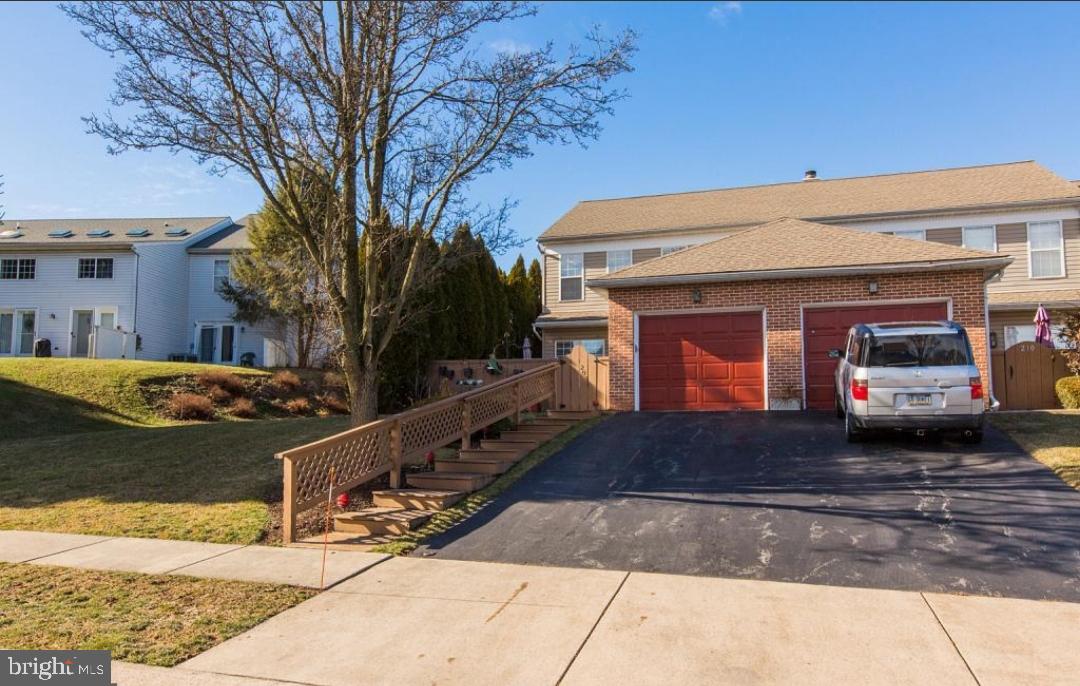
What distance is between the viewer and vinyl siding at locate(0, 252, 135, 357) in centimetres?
2872

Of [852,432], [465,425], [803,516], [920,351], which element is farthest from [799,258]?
[803,516]

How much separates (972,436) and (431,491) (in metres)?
8.44

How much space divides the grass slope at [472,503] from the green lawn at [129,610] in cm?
157

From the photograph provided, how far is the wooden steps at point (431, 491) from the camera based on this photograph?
25.9 ft

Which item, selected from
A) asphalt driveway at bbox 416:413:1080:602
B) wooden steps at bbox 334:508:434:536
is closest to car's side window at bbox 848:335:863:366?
asphalt driveway at bbox 416:413:1080:602

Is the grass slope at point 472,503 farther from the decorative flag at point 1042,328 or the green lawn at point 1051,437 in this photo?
the decorative flag at point 1042,328

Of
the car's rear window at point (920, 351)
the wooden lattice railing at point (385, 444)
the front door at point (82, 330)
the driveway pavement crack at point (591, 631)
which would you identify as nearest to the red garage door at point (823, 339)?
the car's rear window at point (920, 351)

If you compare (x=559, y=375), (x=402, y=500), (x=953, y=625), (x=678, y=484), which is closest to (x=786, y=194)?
(x=559, y=375)

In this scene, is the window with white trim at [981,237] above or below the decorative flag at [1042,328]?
above

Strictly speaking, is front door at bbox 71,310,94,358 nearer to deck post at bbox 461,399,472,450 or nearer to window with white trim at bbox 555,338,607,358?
window with white trim at bbox 555,338,607,358

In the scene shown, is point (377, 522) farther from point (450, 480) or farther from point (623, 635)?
point (623, 635)

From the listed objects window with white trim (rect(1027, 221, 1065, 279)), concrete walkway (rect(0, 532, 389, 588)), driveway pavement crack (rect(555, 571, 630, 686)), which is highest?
window with white trim (rect(1027, 221, 1065, 279))

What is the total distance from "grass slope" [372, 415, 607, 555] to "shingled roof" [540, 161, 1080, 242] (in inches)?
509

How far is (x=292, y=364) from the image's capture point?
2877 cm
